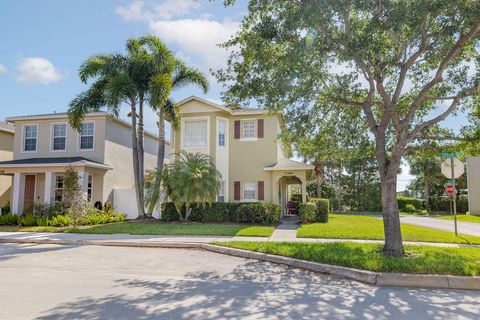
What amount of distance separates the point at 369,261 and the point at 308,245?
2.68m

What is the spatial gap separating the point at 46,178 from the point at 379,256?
18.7 meters

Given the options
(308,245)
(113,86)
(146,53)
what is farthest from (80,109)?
(308,245)

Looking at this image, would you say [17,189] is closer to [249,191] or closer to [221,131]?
[221,131]

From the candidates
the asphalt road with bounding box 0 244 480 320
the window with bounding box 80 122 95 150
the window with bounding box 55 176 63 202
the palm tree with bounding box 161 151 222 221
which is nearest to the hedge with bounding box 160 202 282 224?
the palm tree with bounding box 161 151 222 221

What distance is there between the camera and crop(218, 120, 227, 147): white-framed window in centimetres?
2075

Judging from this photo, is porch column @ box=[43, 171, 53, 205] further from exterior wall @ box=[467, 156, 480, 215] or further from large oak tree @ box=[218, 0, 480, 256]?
exterior wall @ box=[467, 156, 480, 215]

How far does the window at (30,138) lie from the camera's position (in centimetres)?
2252

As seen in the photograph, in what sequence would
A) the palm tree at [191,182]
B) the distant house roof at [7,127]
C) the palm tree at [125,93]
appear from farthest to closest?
the distant house roof at [7,127]
the palm tree at [125,93]
the palm tree at [191,182]

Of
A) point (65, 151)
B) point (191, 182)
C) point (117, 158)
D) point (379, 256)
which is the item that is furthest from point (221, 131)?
point (379, 256)

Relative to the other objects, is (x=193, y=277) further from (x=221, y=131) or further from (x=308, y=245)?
(x=221, y=131)

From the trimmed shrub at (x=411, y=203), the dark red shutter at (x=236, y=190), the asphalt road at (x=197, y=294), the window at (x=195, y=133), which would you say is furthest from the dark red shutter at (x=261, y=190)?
the trimmed shrub at (x=411, y=203)

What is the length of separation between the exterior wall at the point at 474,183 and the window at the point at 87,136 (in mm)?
31157

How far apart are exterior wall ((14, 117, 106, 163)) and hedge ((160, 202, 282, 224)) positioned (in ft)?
20.7

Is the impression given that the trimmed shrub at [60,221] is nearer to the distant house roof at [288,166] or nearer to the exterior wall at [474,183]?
the distant house roof at [288,166]
